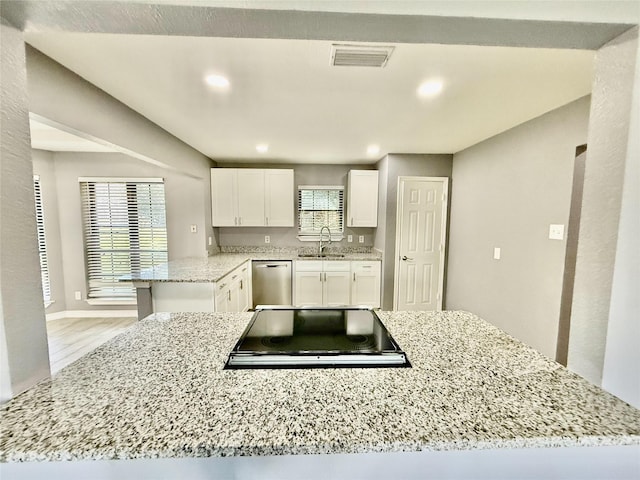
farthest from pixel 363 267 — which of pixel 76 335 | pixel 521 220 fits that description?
pixel 76 335

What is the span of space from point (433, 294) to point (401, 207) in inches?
53.6

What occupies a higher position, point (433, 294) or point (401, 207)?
point (401, 207)

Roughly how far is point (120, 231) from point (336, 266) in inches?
129

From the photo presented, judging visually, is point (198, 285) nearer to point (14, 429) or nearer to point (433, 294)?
point (14, 429)

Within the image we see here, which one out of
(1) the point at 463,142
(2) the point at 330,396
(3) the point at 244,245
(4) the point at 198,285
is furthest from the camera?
(3) the point at 244,245

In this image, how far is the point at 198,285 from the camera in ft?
7.93

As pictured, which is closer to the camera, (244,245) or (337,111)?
(337,111)

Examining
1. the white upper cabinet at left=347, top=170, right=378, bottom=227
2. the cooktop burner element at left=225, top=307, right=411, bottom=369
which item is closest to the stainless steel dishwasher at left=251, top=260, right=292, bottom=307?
the white upper cabinet at left=347, top=170, right=378, bottom=227

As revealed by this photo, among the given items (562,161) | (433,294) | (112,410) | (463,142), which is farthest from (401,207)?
(112,410)

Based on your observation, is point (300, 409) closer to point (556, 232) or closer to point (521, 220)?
point (556, 232)

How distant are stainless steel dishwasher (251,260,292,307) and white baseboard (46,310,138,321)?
195 cm

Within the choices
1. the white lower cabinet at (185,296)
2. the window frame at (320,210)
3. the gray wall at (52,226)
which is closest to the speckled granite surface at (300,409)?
the white lower cabinet at (185,296)

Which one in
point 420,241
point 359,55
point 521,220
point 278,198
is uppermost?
point 359,55

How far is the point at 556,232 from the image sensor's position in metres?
2.01
